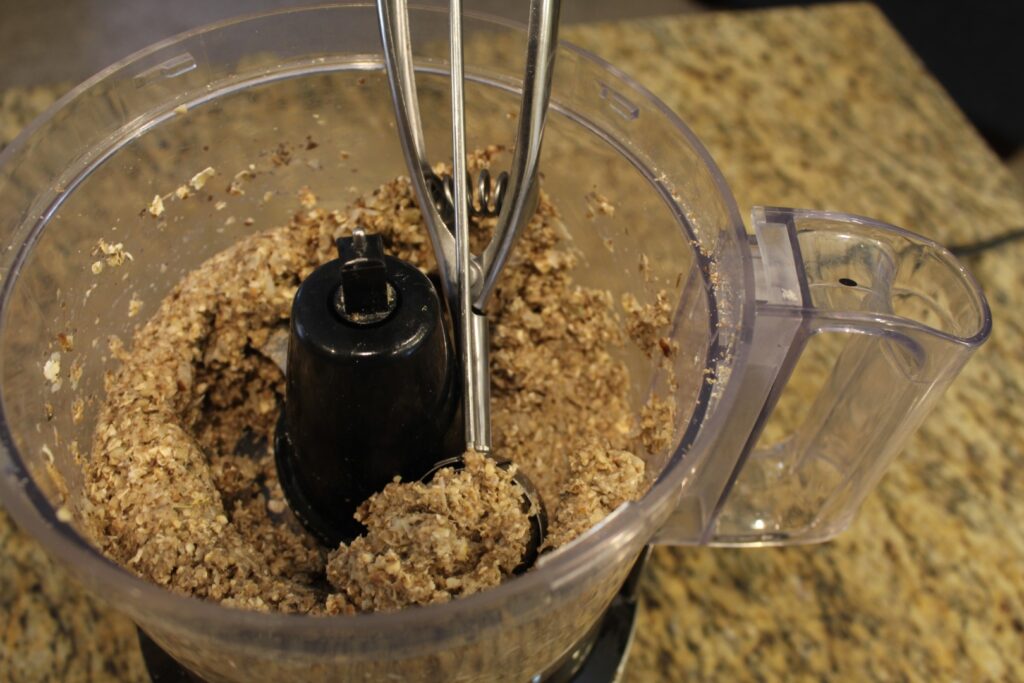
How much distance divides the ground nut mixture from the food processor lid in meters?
0.07

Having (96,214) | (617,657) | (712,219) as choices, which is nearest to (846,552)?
(617,657)

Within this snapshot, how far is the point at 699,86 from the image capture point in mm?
958

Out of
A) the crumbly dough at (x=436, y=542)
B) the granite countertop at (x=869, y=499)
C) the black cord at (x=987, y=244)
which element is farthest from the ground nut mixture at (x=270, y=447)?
the black cord at (x=987, y=244)

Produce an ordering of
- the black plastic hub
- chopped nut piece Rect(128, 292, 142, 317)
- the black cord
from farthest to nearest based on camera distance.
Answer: the black cord, chopped nut piece Rect(128, 292, 142, 317), the black plastic hub

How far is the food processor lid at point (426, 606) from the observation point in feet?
1.19

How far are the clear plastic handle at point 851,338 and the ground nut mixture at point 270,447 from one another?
3.3 inches

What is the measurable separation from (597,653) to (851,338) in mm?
255

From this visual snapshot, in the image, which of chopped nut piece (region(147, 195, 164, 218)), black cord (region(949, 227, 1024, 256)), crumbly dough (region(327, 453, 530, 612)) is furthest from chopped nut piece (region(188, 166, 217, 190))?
black cord (region(949, 227, 1024, 256))

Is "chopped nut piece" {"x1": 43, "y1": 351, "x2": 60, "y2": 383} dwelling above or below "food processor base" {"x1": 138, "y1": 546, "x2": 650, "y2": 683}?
above

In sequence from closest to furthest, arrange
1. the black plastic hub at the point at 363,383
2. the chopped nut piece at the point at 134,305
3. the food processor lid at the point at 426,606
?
the food processor lid at the point at 426,606 < the black plastic hub at the point at 363,383 < the chopped nut piece at the point at 134,305

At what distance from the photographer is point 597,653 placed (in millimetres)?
583

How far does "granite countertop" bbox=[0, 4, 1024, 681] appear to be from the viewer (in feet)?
2.03

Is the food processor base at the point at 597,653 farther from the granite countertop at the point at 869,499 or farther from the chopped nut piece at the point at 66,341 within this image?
the chopped nut piece at the point at 66,341

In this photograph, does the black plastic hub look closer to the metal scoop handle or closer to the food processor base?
the metal scoop handle
